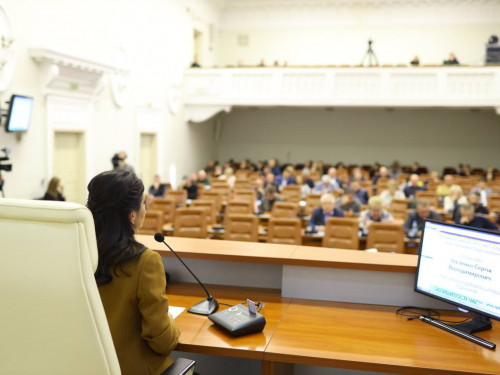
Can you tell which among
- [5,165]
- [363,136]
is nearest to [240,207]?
[5,165]

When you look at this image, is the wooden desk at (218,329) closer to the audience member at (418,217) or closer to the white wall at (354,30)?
the audience member at (418,217)

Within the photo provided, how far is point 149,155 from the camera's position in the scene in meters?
14.5

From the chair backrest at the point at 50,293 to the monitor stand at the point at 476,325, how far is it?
1.76 m

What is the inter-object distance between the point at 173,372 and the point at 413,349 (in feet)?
3.53

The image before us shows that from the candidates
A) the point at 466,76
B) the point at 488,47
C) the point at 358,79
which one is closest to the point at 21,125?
the point at 358,79

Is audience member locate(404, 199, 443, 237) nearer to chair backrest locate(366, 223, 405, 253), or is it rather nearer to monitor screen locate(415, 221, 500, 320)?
chair backrest locate(366, 223, 405, 253)

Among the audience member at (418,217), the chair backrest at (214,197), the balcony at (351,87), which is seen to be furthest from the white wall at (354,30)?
the audience member at (418,217)

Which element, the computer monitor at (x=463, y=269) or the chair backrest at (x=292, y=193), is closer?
the computer monitor at (x=463, y=269)

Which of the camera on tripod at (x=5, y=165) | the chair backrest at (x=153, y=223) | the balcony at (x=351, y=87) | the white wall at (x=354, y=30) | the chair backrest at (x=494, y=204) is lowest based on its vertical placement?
the chair backrest at (x=153, y=223)

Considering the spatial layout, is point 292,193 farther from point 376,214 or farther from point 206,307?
point 206,307

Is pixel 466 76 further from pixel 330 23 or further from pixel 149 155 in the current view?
pixel 149 155

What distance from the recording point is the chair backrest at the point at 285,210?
A: 802 cm

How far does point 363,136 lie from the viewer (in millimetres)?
20000

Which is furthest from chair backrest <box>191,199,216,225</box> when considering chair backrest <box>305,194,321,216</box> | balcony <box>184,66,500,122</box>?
balcony <box>184,66,500,122</box>
